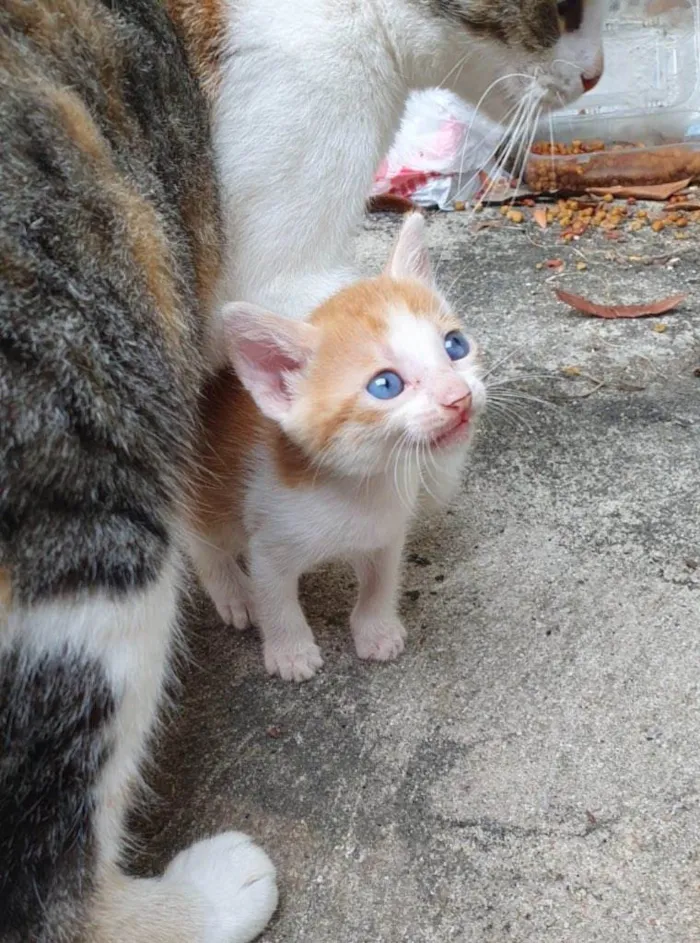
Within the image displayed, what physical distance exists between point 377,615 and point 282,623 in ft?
0.56

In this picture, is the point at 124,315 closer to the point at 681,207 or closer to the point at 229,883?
the point at 229,883

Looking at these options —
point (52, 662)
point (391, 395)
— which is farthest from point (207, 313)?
point (52, 662)

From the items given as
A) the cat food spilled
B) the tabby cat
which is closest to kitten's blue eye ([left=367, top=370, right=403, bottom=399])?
the tabby cat

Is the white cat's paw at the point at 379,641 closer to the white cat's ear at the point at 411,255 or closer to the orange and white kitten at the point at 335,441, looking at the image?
the orange and white kitten at the point at 335,441

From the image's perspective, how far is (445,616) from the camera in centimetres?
180

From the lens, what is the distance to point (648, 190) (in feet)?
11.1

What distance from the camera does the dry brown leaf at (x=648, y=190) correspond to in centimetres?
335

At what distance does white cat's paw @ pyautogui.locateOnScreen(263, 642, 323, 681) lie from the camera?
1.70 meters

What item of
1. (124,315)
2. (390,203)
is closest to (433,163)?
(390,203)

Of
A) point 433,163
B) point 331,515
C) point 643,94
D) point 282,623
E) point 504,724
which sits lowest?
point 643,94

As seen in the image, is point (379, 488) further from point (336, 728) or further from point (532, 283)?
point (532, 283)

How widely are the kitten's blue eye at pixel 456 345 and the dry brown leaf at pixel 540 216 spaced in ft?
6.12

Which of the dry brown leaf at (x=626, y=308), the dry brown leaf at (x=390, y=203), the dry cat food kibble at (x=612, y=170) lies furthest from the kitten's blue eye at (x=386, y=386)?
the dry cat food kibble at (x=612, y=170)

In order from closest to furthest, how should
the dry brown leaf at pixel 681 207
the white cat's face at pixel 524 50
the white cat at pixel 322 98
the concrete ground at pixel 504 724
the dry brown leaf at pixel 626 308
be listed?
the concrete ground at pixel 504 724 → the white cat at pixel 322 98 → the white cat's face at pixel 524 50 → the dry brown leaf at pixel 626 308 → the dry brown leaf at pixel 681 207
